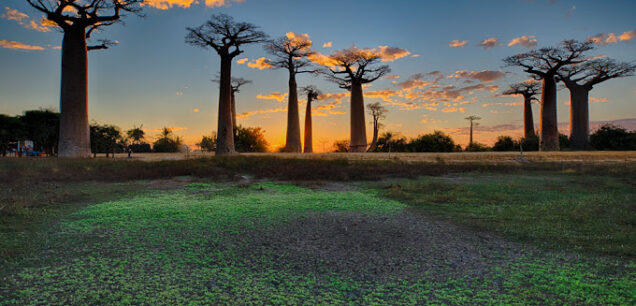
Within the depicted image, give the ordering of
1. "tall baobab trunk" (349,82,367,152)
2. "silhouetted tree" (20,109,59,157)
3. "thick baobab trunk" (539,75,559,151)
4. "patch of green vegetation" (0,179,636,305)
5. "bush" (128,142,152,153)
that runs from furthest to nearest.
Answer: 1. "bush" (128,142,152,153)
2. "tall baobab trunk" (349,82,367,152)
3. "thick baobab trunk" (539,75,559,151)
4. "silhouetted tree" (20,109,59,157)
5. "patch of green vegetation" (0,179,636,305)

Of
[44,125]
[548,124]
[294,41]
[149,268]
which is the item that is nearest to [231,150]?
[294,41]

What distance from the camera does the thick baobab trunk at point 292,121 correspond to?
36309 millimetres

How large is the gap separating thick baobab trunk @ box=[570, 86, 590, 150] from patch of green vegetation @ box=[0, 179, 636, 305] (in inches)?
1624

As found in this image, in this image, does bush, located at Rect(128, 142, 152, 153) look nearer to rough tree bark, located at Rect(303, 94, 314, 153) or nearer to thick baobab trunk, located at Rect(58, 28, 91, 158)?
rough tree bark, located at Rect(303, 94, 314, 153)

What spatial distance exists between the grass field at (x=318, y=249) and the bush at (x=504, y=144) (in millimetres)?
38126

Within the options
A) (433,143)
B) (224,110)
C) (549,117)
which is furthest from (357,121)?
(549,117)

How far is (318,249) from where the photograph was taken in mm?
3275

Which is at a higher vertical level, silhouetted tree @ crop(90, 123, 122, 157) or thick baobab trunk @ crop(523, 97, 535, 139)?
thick baobab trunk @ crop(523, 97, 535, 139)

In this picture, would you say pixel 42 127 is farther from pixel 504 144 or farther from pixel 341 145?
pixel 504 144

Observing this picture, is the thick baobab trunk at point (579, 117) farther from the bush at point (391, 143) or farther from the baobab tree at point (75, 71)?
the baobab tree at point (75, 71)

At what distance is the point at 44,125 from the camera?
3247cm

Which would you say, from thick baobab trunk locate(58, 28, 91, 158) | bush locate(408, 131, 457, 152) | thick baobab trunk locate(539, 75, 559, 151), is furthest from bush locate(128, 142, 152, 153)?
thick baobab trunk locate(539, 75, 559, 151)

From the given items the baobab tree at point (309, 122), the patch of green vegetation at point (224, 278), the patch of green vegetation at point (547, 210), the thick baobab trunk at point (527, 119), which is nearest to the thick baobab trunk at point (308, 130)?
the baobab tree at point (309, 122)

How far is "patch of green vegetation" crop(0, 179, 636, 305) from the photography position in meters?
2.22
